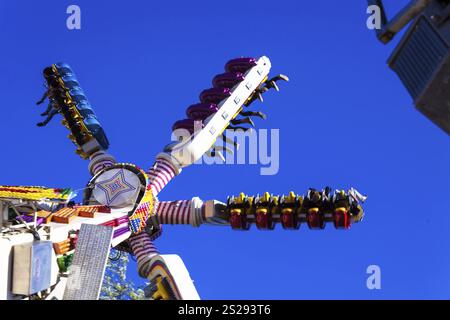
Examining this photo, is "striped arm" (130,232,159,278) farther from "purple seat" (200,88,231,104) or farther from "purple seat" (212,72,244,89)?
"purple seat" (212,72,244,89)

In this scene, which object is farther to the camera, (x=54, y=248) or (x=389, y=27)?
(x=54, y=248)

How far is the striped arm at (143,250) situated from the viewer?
24438mm

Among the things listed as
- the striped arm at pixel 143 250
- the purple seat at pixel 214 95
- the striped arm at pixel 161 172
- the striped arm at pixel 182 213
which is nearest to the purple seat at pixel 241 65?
the purple seat at pixel 214 95

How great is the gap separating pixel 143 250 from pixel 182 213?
7.66 ft

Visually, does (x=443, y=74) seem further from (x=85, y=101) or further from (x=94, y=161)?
(x=85, y=101)

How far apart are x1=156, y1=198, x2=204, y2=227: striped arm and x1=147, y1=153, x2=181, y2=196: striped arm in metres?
0.72

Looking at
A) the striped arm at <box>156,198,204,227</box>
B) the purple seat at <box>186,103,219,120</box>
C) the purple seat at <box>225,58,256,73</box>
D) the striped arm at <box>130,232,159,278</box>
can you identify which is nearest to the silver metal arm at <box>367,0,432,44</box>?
the striped arm at <box>130,232,159,278</box>

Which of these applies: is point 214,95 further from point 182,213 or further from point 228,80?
point 182,213

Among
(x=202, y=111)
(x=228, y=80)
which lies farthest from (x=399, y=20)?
(x=228, y=80)

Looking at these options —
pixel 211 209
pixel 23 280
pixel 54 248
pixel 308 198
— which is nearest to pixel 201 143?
pixel 211 209

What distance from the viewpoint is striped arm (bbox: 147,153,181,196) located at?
88.8 feet

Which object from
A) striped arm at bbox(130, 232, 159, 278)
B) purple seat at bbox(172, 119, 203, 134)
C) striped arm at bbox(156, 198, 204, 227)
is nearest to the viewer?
striped arm at bbox(130, 232, 159, 278)
